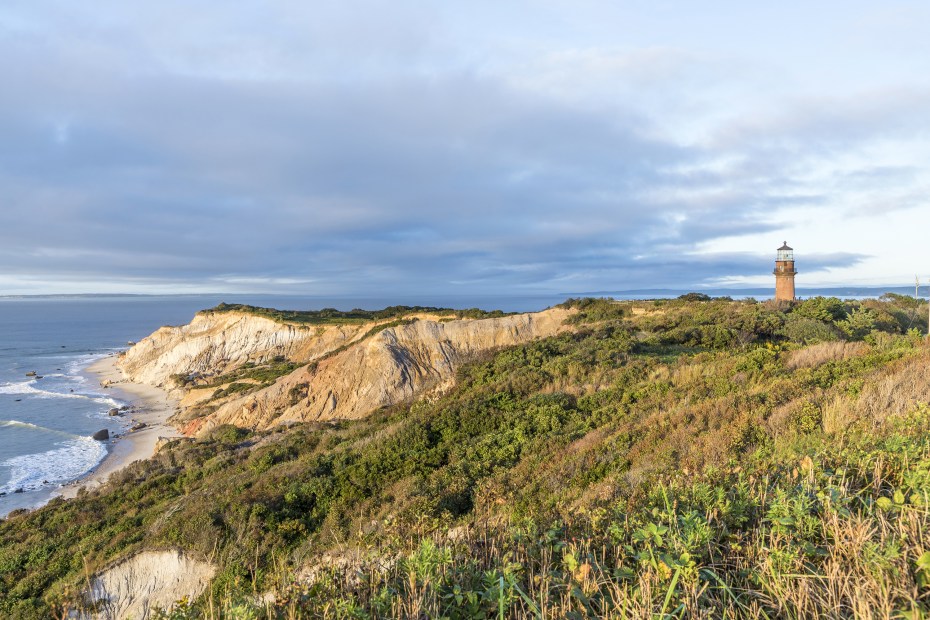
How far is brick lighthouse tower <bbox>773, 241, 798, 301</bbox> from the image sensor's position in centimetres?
3666

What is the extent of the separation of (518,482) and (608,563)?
5935mm

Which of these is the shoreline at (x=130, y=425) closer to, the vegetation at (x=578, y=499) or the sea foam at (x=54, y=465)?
the sea foam at (x=54, y=465)

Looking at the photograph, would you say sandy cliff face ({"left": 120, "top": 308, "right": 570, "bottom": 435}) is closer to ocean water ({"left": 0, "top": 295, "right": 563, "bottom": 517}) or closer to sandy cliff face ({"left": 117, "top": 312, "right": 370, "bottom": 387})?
ocean water ({"left": 0, "top": 295, "right": 563, "bottom": 517})

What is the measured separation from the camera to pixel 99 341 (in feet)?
279

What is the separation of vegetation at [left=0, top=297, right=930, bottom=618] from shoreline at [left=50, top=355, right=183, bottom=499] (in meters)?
5.36

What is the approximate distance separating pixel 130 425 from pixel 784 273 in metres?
49.7

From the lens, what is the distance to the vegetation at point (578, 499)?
9.90 ft

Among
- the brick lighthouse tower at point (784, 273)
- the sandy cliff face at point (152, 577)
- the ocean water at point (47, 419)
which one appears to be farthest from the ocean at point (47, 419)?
the brick lighthouse tower at point (784, 273)

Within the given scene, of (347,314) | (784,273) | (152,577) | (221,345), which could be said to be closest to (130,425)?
(221,345)

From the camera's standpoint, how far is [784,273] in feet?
121

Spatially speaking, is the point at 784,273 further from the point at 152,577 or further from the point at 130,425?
the point at 130,425

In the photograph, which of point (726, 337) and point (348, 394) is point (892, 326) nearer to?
point (726, 337)

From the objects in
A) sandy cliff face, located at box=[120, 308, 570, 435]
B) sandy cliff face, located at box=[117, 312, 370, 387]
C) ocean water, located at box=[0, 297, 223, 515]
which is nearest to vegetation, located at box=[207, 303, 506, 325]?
sandy cliff face, located at box=[117, 312, 370, 387]

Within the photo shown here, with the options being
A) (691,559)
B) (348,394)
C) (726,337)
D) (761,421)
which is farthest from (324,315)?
(691,559)
